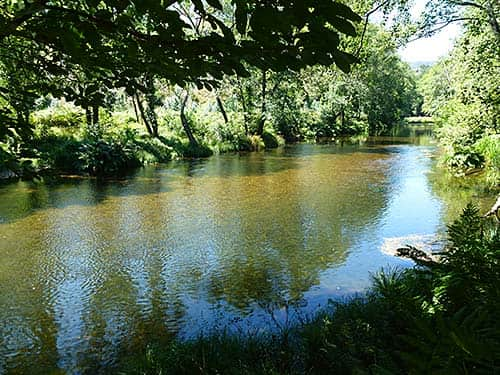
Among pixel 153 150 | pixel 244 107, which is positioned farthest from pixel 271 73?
pixel 244 107

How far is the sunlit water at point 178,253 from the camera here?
570cm

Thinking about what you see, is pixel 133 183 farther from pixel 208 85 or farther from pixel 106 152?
pixel 208 85

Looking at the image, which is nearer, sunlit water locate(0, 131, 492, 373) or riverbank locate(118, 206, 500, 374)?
riverbank locate(118, 206, 500, 374)

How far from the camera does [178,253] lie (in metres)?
8.64

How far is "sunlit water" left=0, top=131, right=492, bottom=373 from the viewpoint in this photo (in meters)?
5.70

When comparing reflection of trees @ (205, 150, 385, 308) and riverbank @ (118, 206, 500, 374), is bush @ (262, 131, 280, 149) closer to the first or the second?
reflection of trees @ (205, 150, 385, 308)

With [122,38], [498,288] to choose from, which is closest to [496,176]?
[498,288]

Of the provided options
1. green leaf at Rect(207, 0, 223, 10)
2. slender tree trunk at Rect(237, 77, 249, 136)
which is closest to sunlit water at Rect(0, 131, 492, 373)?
green leaf at Rect(207, 0, 223, 10)

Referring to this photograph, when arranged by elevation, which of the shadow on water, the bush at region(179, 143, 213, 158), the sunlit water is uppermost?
the bush at region(179, 143, 213, 158)

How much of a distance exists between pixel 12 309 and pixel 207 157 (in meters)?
18.3

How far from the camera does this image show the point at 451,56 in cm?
1525

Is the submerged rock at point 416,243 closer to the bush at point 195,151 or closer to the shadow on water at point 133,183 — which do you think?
the shadow on water at point 133,183

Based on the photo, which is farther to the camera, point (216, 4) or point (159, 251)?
point (159, 251)

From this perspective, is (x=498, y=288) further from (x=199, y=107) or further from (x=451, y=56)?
(x=199, y=107)
